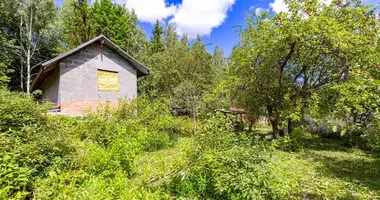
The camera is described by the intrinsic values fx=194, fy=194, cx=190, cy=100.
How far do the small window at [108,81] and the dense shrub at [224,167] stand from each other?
343 inches

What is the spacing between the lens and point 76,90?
10.1 metres

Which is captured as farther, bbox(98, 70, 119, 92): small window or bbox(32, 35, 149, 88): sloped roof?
bbox(98, 70, 119, 92): small window

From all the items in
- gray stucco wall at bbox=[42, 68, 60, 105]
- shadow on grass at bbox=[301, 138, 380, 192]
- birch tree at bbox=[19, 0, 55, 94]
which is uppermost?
birch tree at bbox=[19, 0, 55, 94]

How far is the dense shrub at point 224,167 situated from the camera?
120 inches

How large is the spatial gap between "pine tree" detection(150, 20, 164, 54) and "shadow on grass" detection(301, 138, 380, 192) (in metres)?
19.6

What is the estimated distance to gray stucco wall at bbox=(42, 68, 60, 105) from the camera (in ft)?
33.6

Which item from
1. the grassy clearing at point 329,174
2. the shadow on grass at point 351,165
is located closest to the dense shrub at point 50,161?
the grassy clearing at point 329,174

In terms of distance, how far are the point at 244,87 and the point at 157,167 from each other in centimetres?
567

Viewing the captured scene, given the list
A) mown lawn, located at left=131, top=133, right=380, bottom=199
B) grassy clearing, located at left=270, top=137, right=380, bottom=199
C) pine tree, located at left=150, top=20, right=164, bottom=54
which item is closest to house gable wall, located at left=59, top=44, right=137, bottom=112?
mown lawn, located at left=131, top=133, right=380, bottom=199

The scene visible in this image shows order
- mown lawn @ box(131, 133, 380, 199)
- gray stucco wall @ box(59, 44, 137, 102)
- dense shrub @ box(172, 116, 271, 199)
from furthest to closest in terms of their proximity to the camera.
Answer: gray stucco wall @ box(59, 44, 137, 102) → mown lawn @ box(131, 133, 380, 199) → dense shrub @ box(172, 116, 271, 199)

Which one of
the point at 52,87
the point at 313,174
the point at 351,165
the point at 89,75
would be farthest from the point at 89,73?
the point at 351,165

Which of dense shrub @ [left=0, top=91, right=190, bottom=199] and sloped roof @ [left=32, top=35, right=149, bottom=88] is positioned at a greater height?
sloped roof @ [left=32, top=35, right=149, bottom=88]

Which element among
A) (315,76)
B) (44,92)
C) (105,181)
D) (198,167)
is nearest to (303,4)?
(315,76)

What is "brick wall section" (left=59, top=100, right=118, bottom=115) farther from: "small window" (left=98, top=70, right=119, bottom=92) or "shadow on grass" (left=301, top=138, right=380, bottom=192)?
"shadow on grass" (left=301, top=138, right=380, bottom=192)
